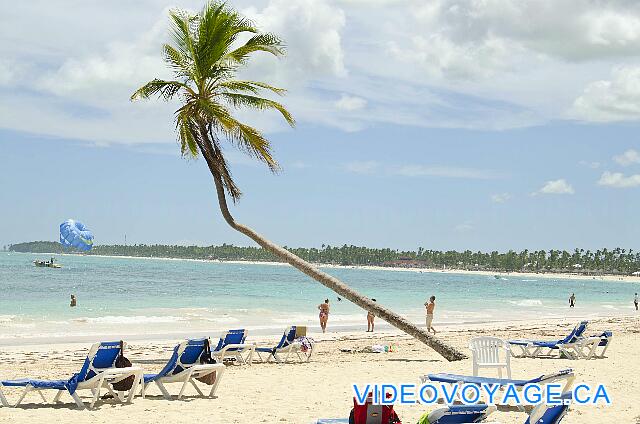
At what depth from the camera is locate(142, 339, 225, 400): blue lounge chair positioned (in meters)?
9.63

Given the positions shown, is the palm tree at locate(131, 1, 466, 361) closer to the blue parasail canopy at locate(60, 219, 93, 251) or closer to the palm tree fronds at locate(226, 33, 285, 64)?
the palm tree fronds at locate(226, 33, 285, 64)

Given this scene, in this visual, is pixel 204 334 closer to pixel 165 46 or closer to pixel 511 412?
A: pixel 165 46

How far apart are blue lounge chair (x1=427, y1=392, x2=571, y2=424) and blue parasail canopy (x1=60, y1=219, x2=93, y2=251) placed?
6781 cm

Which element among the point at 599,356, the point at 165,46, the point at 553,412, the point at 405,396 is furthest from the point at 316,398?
the point at 165,46

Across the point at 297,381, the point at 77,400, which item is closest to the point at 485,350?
the point at 297,381

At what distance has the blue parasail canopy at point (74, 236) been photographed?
233ft

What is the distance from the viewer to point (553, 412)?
562 cm

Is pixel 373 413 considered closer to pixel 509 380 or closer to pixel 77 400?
pixel 509 380

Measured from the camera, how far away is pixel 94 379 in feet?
29.4

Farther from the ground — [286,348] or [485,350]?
[485,350]

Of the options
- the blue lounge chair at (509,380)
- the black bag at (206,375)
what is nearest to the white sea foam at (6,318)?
the black bag at (206,375)

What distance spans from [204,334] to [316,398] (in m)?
14.9

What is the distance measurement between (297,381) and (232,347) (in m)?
2.43

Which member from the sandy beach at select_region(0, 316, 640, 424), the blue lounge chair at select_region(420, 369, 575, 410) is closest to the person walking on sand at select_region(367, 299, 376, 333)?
the sandy beach at select_region(0, 316, 640, 424)
